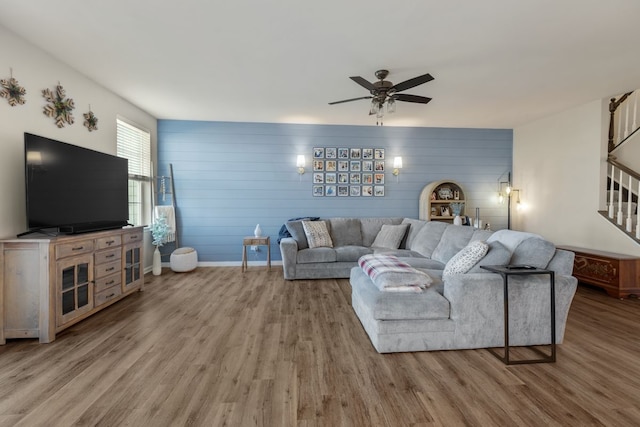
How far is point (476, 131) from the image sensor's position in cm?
628

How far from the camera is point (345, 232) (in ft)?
18.0

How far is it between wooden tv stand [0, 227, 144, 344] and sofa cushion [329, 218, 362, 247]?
3.42 metres

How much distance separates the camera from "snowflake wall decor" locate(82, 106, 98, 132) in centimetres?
381

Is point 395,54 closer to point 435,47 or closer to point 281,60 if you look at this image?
point 435,47

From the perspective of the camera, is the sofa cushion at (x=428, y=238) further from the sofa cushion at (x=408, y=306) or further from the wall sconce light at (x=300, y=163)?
the wall sconce light at (x=300, y=163)

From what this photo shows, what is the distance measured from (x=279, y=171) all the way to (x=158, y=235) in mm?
2346

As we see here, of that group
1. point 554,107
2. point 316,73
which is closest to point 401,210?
point 554,107

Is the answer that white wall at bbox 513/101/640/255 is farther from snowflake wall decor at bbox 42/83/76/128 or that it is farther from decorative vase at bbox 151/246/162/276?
snowflake wall decor at bbox 42/83/76/128

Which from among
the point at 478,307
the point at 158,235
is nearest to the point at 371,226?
the point at 478,307

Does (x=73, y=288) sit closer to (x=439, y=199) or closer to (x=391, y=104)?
(x=391, y=104)

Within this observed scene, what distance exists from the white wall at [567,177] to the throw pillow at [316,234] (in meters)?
3.93

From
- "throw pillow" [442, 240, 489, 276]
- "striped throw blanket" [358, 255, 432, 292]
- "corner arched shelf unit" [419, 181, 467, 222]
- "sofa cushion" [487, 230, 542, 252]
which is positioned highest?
"corner arched shelf unit" [419, 181, 467, 222]

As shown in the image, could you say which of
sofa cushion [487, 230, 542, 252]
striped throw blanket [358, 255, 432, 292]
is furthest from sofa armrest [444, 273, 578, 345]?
sofa cushion [487, 230, 542, 252]

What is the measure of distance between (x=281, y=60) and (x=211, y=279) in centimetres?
337
